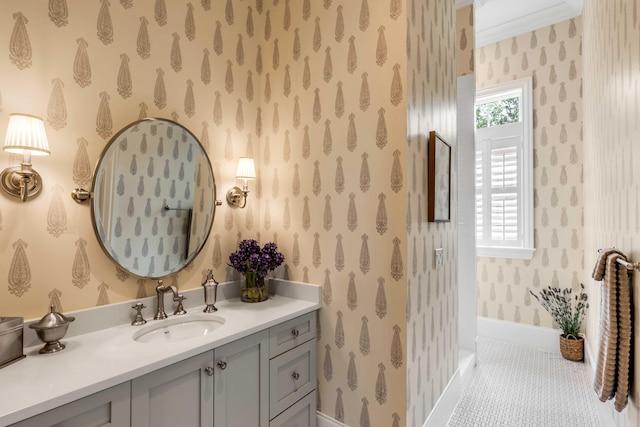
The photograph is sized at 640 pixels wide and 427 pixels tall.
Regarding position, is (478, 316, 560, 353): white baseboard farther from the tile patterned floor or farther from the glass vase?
the glass vase

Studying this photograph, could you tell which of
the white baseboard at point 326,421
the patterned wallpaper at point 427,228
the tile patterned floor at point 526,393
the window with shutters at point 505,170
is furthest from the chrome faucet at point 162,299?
the window with shutters at point 505,170

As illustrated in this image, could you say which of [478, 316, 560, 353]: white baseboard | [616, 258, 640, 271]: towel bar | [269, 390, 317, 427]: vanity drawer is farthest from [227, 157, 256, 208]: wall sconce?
[478, 316, 560, 353]: white baseboard

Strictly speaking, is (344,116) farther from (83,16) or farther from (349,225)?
(83,16)

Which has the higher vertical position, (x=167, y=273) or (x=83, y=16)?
(x=83, y=16)

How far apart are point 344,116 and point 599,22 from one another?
1994 mm

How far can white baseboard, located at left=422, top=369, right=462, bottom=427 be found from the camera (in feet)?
6.66

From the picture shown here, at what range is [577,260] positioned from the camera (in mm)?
3336

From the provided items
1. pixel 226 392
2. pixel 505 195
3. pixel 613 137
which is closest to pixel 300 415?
pixel 226 392

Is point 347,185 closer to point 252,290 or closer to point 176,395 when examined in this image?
point 252,290

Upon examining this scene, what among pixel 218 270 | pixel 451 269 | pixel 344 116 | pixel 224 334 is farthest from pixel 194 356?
pixel 451 269

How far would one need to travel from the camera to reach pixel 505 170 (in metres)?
3.70

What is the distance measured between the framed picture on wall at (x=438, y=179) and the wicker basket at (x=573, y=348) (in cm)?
201

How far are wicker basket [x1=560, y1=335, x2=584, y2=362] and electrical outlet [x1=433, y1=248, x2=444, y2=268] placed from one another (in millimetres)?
1951

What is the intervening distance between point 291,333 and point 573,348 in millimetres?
2859
